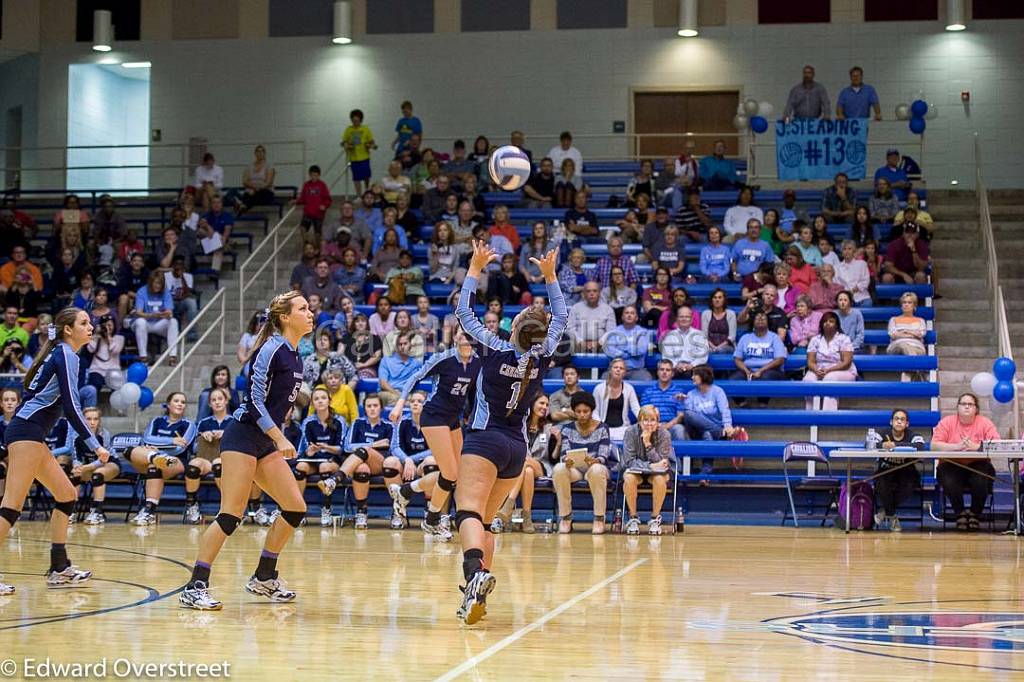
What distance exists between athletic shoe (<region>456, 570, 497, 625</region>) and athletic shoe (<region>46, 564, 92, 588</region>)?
339 centimetres

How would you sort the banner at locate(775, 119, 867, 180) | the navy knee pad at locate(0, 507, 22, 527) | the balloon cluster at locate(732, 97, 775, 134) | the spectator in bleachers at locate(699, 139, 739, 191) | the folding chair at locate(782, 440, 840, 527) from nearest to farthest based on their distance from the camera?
the navy knee pad at locate(0, 507, 22, 527)
the folding chair at locate(782, 440, 840, 527)
the banner at locate(775, 119, 867, 180)
the spectator in bleachers at locate(699, 139, 739, 191)
the balloon cluster at locate(732, 97, 775, 134)

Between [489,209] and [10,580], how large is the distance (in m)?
13.8

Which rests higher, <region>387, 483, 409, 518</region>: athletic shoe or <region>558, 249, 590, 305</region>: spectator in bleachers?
<region>558, 249, 590, 305</region>: spectator in bleachers

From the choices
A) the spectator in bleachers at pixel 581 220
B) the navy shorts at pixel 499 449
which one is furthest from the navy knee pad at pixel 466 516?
the spectator in bleachers at pixel 581 220

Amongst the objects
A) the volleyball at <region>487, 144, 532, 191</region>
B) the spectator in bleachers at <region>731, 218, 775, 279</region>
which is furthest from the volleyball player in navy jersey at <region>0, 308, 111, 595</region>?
the spectator in bleachers at <region>731, 218, 775, 279</region>

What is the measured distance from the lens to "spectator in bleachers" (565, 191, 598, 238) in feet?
66.6

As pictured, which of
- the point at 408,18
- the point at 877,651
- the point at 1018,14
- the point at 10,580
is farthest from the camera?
the point at 408,18

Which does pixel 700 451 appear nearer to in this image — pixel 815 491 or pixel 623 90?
pixel 815 491

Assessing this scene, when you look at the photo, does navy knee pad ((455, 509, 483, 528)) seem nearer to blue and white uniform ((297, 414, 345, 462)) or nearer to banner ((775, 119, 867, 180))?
blue and white uniform ((297, 414, 345, 462))

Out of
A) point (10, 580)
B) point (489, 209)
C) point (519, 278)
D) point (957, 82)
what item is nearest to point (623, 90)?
point (489, 209)

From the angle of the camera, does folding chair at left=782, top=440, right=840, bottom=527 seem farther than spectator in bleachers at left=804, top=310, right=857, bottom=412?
No

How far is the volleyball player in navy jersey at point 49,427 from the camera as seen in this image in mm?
8820

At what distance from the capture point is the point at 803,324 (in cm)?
1709

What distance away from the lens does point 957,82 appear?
23.8m
